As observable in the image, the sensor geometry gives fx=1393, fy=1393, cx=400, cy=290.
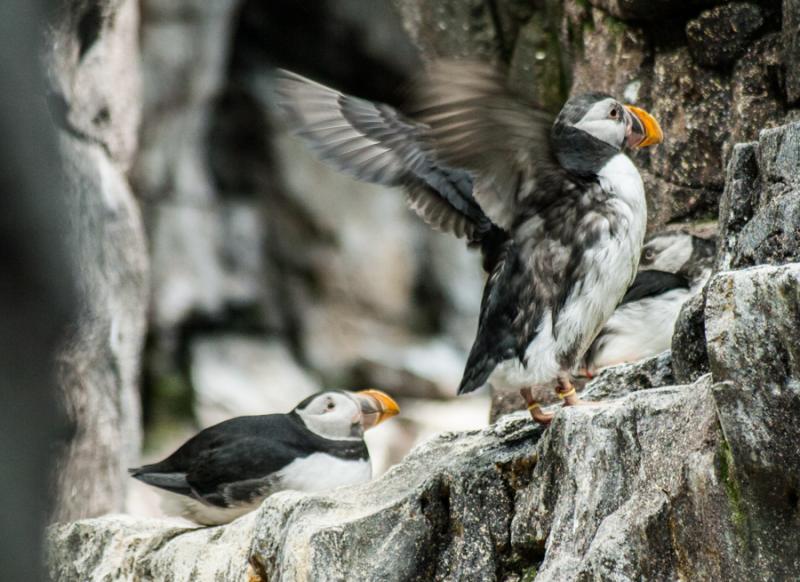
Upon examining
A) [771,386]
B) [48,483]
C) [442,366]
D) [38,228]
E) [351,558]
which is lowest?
[442,366]

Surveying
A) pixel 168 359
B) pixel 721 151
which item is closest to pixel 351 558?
pixel 721 151

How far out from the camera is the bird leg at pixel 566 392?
3672 mm

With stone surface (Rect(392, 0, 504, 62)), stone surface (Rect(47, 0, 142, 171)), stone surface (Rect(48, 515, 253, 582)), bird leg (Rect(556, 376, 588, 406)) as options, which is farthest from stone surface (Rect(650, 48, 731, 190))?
stone surface (Rect(47, 0, 142, 171))

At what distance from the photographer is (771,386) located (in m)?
2.49

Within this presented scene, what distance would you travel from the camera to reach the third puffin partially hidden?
379cm

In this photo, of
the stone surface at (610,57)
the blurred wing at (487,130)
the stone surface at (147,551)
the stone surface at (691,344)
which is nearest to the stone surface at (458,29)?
the stone surface at (610,57)

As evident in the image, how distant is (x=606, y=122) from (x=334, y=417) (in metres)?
1.59

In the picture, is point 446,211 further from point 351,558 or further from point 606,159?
point 351,558

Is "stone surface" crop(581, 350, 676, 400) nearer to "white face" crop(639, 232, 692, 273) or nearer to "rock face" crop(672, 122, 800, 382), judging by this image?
"rock face" crop(672, 122, 800, 382)

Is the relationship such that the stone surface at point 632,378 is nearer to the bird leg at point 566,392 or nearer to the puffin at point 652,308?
the bird leg at point 566,392

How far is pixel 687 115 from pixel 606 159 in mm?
1888

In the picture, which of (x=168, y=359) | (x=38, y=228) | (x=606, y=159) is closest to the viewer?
(x=38, y=228)

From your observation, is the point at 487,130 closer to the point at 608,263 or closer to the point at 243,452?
the point at 608,263

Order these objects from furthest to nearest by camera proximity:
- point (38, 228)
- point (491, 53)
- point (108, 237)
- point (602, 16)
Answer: point (108, 237) < point (491, 53) < point (602, 16) < point (38, 228)
